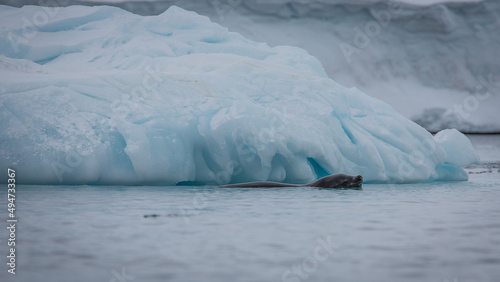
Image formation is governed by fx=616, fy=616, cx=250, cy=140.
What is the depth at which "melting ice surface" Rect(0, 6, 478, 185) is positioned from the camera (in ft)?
21.3

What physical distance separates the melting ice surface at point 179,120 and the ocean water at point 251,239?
1187 millimetres

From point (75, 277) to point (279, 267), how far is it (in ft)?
2.68

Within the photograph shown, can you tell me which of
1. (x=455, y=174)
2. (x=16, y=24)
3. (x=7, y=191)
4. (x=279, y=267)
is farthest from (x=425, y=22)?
(x=279, y=267)

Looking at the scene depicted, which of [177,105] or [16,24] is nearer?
[177,105]

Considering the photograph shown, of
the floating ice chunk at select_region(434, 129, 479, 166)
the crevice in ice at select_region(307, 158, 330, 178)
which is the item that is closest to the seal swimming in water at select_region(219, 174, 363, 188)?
the crevice in ice at select_region(307, 158, 330, 178)

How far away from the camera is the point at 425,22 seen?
15016 millimetres

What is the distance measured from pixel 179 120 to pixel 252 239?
382cm

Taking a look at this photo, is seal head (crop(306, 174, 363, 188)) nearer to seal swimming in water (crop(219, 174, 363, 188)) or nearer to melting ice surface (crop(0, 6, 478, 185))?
seal swimming in water (crop(219, 174, 363, 188))

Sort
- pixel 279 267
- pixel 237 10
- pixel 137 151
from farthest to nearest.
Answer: pixel 237 10, pixel 137 151, pixel 279 267

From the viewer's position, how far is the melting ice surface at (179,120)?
21.3 feet

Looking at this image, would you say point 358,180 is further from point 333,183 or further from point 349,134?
point 349,134

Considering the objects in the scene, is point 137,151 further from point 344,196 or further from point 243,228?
point 243,228

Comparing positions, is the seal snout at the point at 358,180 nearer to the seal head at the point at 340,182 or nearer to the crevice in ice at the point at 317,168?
the seal head at the point at 340,182

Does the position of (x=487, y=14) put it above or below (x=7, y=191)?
above
